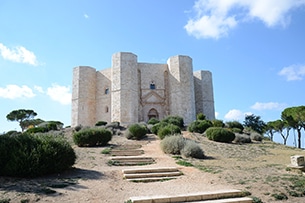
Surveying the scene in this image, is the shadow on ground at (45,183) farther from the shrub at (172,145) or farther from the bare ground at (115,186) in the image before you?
the shrub at (172,145)

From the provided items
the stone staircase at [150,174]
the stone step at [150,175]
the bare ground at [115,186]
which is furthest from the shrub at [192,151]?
the stone step at [150,175]

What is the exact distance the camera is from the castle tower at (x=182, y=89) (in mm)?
30000

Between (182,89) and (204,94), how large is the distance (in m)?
5.50

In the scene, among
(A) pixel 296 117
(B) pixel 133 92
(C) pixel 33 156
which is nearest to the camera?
(C) pixel 33 156

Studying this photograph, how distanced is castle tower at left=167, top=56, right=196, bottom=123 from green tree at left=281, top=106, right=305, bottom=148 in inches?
434

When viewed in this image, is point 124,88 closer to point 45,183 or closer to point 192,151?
point 192,151

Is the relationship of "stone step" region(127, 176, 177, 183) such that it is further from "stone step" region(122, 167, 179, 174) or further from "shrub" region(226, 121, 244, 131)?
"shrub" region(226, 121, 244, 131)

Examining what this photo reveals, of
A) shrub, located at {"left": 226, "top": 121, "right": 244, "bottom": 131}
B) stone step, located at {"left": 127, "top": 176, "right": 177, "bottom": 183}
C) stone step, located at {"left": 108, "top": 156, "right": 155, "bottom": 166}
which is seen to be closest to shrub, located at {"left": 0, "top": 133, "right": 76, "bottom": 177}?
stone step, located at {"left": 127, "top": 176, "right": 177, "bottom": 183}

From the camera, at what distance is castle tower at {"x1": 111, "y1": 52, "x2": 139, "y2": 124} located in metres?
28.5

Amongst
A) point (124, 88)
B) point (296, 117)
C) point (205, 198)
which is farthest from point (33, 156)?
point (296, 117)

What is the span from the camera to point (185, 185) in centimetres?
621

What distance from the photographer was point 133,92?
29.3 metres

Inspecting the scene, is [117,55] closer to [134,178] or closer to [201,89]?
[201,89]

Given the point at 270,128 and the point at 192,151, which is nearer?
the point at 192,151
